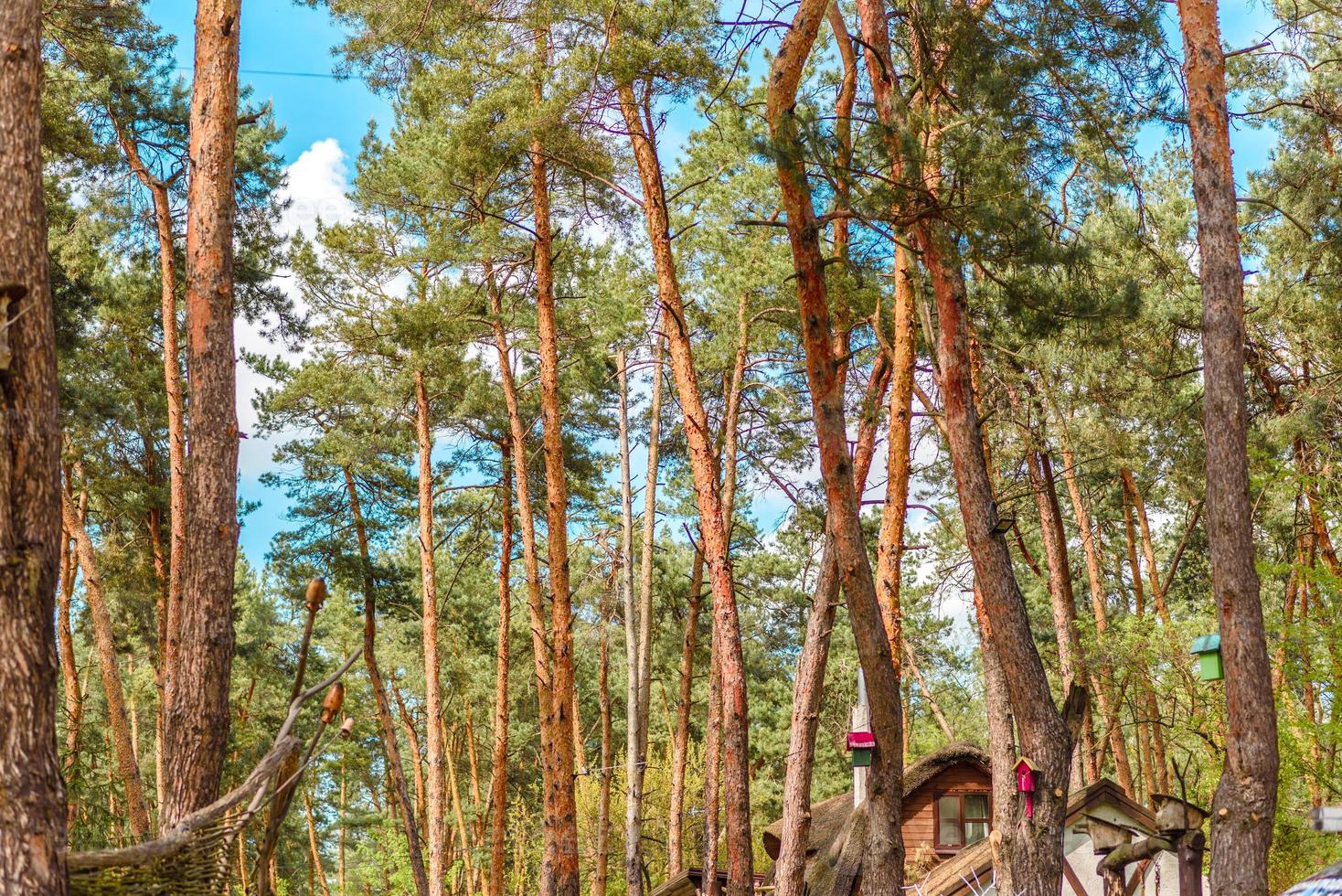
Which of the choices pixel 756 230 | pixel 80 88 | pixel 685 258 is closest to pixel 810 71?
pixel 756 230

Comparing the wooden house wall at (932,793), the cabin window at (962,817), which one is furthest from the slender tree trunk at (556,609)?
the cabin window at (962,817)

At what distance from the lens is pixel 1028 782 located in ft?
25.2

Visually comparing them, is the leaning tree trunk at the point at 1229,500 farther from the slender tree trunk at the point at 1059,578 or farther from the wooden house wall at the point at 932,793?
the wooden house wall at the point at 932,793

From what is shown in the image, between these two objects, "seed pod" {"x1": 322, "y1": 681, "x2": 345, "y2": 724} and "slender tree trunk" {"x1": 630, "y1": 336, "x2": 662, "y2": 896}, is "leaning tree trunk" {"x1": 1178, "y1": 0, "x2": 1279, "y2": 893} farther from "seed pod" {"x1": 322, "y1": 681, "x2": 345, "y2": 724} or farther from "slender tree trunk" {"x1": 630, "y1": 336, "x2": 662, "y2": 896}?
"slender tree trunk" {"x1": 630, "y1": 336, "x2": 662, "y2": 896}

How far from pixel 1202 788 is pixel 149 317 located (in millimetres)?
18221

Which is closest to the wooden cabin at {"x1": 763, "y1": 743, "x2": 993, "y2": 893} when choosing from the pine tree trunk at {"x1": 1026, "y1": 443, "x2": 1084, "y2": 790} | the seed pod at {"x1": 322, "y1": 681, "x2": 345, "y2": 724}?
the pine tree trunk at {"x1": 1026, "y1": 443, "x2": 1084, "y2": 790}

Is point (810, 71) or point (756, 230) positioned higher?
point (810, 71)

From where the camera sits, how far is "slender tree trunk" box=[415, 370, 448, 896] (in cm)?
1623

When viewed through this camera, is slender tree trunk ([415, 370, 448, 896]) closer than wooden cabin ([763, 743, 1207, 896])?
No

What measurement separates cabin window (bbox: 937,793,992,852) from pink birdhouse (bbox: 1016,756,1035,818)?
11055 millimetres

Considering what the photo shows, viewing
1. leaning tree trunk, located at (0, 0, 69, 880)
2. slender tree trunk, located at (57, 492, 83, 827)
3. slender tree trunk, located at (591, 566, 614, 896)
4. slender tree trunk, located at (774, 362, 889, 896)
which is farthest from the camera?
slender tree trunk, located at (591, 566, 614, 896)

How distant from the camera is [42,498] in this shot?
352 centimetres

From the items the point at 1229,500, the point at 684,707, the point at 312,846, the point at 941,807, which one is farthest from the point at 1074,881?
the point at 312,846

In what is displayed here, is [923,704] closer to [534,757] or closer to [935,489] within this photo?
[534,757]
